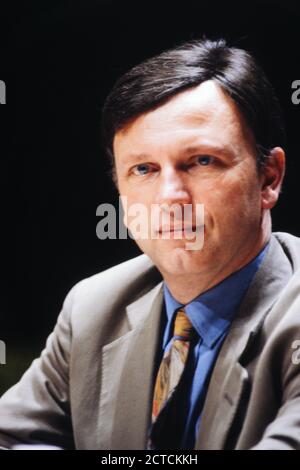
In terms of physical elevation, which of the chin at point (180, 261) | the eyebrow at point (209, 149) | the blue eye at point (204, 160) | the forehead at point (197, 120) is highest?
the forehead at point (197, 120)

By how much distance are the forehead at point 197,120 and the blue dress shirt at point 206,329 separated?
31cm

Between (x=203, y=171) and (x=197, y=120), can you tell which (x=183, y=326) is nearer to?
(x=203, y=171)

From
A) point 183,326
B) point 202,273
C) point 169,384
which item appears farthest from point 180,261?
point 169,384

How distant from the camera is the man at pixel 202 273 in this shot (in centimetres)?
142

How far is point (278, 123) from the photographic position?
62.2 inches

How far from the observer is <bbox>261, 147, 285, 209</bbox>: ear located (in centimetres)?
155

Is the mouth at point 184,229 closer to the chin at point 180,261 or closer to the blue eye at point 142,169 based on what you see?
the chin at point 180,261

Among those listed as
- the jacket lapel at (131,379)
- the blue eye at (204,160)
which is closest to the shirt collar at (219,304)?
the jacket lapel at (131,379)

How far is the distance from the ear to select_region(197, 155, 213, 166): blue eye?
0.15 meters

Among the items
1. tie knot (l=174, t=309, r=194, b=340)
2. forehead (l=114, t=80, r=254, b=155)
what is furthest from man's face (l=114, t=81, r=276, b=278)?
tie knot (l=174, t=309, r=194, b=340)

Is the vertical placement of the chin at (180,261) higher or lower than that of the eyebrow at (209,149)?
lower

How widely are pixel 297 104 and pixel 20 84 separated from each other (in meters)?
0.77

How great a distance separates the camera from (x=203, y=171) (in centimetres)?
148

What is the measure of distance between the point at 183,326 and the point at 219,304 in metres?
0.11
